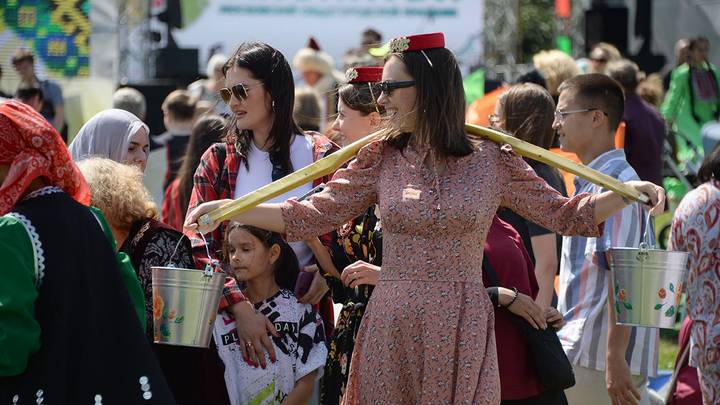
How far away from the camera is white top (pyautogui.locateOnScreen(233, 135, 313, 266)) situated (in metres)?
4.66

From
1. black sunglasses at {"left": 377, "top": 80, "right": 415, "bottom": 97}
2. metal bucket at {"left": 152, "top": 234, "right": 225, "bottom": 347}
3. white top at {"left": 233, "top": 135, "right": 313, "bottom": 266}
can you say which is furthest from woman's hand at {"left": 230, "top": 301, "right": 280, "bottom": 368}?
black sunglasses at {"left": 377, "top": 80, "right": 415, "bottom": 97}

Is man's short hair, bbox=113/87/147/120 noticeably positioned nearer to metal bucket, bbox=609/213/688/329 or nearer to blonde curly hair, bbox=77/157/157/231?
blonde curly hair, bbox=77/157/157/231

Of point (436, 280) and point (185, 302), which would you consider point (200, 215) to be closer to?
point (185, 302)

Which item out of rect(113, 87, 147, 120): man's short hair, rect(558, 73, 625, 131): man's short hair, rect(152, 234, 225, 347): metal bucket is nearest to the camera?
rect(152, 234, 225, 347): metal bucket

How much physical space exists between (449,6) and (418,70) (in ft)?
50.0

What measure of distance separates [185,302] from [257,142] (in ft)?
3.63

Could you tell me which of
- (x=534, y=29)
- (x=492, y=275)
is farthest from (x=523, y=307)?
(x=534, y=29)

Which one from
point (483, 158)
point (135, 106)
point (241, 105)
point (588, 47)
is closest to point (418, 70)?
point (483, 158)

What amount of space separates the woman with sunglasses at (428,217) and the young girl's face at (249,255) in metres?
0.85

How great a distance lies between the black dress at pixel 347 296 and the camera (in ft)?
14.5

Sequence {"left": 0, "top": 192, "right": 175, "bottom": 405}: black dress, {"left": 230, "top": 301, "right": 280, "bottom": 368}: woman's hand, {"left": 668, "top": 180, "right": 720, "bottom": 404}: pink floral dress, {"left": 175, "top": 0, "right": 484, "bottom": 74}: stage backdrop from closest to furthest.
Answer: {"left": 0, "top": 192, "right": 175, "bottom": 405}: black dress
{"left": 230, "top": 301, "right": 280, "bottom": 368}: woman's hand
{"left": 668, "top": 180, "right": 720, "bottom": 404}: pink floral dress
{"left": 175, "top": 0, "right": 484, "bottom": 74}: stage backdrop

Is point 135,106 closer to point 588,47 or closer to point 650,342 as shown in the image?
point 650,342

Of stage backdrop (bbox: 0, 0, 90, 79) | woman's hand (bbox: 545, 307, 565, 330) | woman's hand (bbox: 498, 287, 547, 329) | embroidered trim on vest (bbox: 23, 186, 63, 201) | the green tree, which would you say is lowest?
the green tree

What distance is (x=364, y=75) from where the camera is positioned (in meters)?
4.98
